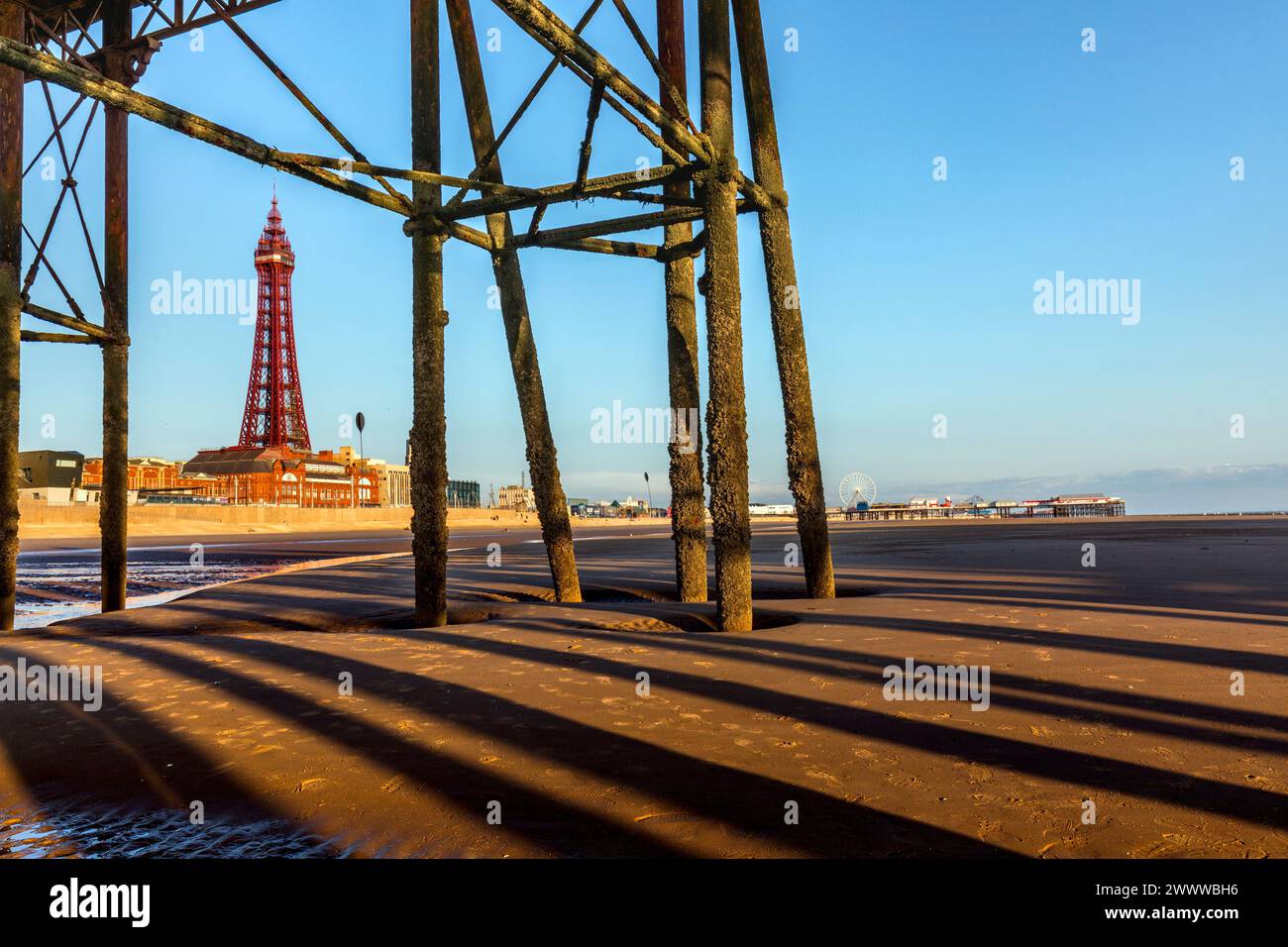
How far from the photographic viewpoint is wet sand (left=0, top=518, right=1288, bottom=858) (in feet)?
8.62

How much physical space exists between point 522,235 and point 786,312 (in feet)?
11.6

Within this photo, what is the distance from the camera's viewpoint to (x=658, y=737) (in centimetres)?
369

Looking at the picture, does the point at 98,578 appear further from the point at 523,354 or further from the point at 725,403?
the point at 725,403

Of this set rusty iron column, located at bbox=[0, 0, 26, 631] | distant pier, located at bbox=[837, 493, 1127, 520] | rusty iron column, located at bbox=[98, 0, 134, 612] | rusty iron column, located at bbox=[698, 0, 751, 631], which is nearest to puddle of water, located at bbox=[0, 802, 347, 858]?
rusty iron column, located at bbox=[698, 0, 751, 631]

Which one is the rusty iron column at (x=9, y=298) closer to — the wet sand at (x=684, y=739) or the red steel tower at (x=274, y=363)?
the wet sand at (x=684, y=739)

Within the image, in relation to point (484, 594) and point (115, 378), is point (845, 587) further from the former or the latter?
point (115, 378)

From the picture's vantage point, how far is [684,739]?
12.0 ft

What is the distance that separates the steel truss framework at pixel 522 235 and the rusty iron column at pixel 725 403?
2 centimetres

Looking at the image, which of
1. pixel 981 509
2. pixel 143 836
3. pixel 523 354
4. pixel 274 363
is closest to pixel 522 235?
pixel 523 354

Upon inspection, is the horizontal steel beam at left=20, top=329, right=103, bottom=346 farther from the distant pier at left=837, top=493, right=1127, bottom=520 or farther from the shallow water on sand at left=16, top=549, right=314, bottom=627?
the distant pier at left=837, top=493, right=1127, bottom=520

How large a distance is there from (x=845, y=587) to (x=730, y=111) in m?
5.92

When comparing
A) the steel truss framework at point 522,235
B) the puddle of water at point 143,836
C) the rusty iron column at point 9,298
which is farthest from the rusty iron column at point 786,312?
the rusty iron column at point 9,298

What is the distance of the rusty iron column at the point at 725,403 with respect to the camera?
709cm

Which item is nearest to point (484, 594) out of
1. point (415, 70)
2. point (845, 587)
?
point (845, 587)
